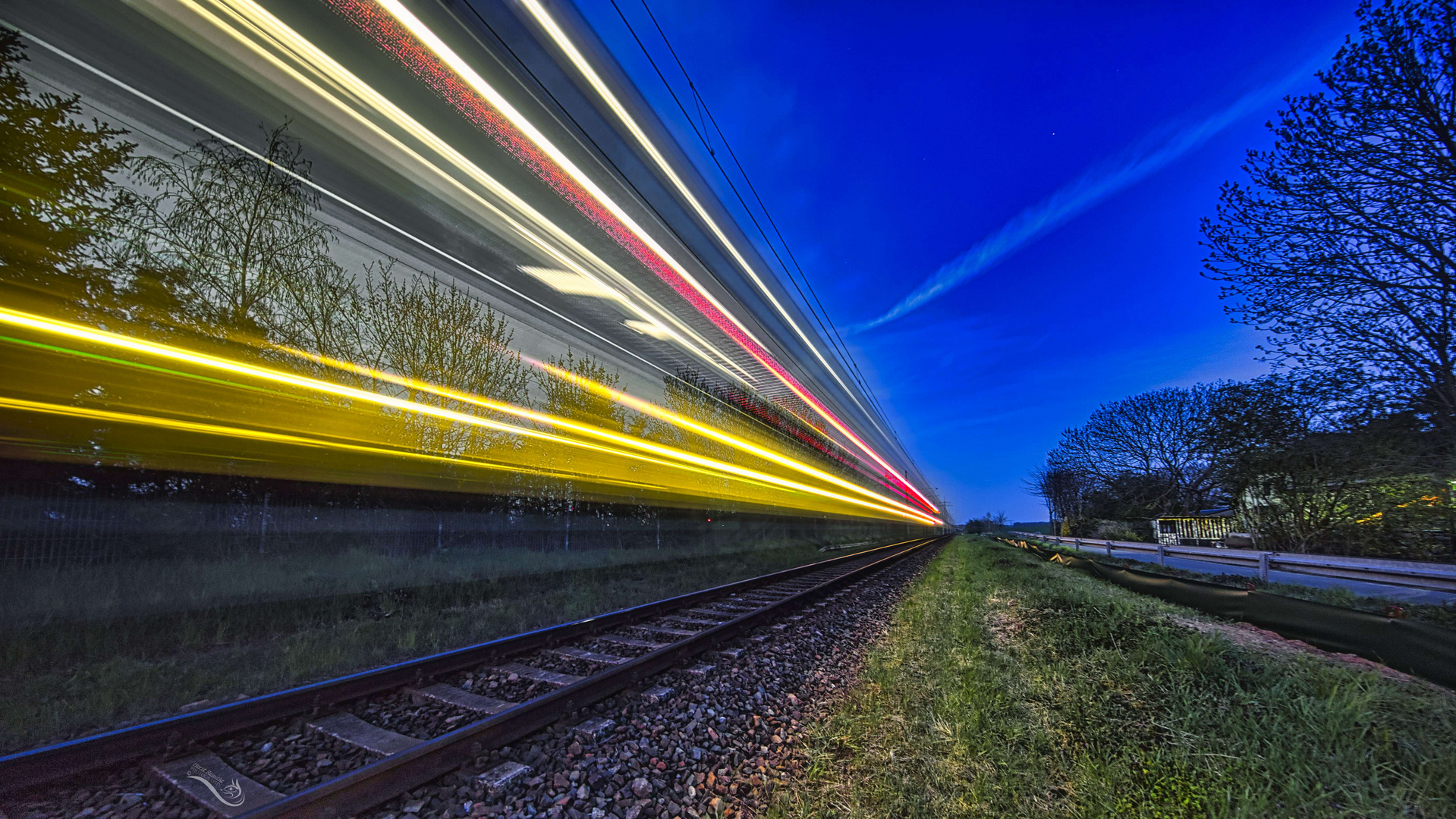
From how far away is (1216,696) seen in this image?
3.90 metres

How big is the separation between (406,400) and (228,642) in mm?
4333

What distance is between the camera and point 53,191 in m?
4.94

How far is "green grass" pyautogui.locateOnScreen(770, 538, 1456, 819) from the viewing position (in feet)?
8.93

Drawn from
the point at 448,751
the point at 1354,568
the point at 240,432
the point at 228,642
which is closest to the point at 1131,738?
the point at 448,751

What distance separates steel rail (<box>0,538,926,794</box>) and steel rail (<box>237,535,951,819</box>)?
1284mm

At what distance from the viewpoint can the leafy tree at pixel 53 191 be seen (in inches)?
181

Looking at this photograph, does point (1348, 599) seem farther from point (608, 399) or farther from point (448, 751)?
point (608, 399)

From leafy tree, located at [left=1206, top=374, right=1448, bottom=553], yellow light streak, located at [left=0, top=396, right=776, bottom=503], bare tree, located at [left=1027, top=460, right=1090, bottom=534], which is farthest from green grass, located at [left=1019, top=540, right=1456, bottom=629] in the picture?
bare tree, located at [left=1027, top=460, right=1090, bottom=534]

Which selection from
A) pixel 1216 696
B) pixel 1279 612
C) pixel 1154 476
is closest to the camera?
pixel 1216 696

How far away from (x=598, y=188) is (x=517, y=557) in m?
8.03

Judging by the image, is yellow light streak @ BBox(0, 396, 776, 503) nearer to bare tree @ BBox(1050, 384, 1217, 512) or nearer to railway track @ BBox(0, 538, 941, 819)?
railway track @ BBox(0, 538, 941, 819)

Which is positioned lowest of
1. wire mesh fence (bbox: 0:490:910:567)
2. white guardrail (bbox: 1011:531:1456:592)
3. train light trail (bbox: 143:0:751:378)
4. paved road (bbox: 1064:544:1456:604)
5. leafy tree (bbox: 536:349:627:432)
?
paved road (bbox: 1064:544:1456:604)

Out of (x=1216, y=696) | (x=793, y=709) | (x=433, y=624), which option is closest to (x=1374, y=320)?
(x=1216, y=696)

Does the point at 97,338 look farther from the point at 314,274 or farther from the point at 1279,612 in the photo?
the point at 1279,612
